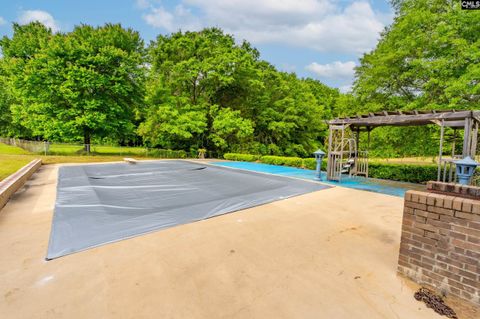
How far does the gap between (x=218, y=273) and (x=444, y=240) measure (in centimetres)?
200

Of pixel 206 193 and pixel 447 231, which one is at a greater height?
pixel 447 231

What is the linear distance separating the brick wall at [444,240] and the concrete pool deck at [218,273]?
0.23 metres

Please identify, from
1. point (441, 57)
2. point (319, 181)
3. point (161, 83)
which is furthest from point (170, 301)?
point (161, 83)

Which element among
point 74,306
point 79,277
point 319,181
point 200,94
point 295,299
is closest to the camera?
point 74,306

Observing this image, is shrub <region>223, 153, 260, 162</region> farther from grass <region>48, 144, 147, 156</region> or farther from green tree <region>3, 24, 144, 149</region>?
green tree <region>3, 24, 144, 149</region>

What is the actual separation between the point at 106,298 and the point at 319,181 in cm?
674

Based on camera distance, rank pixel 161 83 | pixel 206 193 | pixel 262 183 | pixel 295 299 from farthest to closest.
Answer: pixel 161 83 < pixel 262 183 < pixel 206 193 < pixel 295 299

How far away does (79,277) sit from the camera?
2.12 m

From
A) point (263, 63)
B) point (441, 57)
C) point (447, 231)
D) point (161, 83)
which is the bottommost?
point (447, 231)

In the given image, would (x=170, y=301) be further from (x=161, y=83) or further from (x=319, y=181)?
(x=161, y=83)

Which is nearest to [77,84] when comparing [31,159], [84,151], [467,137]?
[84,151]

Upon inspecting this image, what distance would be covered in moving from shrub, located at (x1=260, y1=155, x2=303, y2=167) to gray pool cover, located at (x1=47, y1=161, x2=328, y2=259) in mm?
3882

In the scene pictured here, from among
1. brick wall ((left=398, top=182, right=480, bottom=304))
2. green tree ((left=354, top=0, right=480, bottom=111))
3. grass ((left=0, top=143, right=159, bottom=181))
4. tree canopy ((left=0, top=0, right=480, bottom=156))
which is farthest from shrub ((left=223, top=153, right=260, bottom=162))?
brick wall ((left=398, top=182, right=480, bottom=304))

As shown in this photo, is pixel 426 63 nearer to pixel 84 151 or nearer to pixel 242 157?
pixel 242 157
